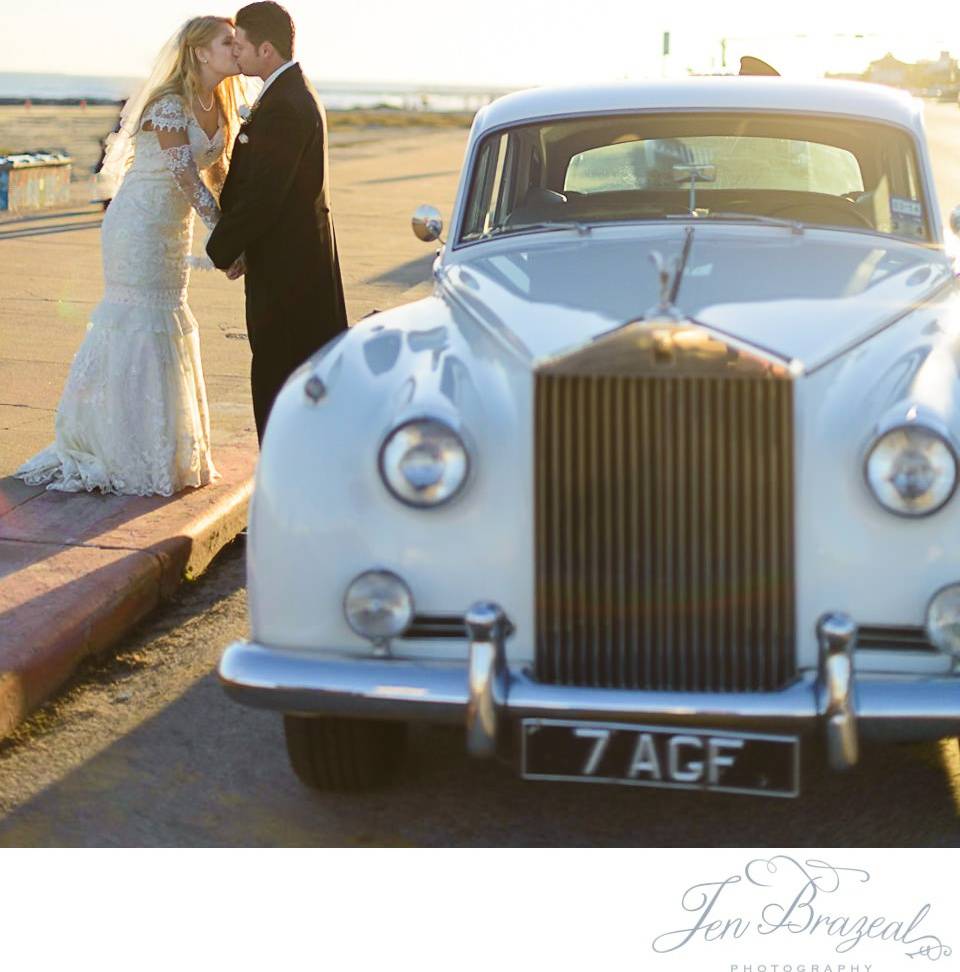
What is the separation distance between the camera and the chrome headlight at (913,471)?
3.14 m

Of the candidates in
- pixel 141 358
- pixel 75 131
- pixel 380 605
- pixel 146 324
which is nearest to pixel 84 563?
pixel 141 358

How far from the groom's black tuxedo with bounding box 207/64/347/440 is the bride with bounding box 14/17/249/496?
0.62 ft

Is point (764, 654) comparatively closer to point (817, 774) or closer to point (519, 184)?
point (817, 774)

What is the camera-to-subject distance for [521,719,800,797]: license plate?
3.05 meters

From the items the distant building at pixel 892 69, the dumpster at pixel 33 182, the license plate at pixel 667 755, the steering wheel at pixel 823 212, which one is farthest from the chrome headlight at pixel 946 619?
the distant building at pixel 892 69

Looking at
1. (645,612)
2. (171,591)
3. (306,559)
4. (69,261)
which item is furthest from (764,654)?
(69,261)

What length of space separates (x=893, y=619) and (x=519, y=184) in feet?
8.89

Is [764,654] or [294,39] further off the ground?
[294,39]

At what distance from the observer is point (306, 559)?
3326 millimetres

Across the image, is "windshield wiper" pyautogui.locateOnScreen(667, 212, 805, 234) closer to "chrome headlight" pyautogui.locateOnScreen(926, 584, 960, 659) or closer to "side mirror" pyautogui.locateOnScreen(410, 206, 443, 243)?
"side mirror" pyautogui.locateOnScreen(410, 206, 443, 243)

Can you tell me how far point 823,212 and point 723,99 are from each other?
51 centimetres

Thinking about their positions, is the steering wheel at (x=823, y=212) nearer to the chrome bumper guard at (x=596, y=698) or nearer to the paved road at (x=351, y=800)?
the paved road at (x=351, y=800)

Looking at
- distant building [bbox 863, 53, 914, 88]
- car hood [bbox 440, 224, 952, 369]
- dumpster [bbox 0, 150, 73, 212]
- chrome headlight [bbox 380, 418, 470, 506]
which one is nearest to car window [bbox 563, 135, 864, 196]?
car hood [bbox 440, 224, 952, 369]
